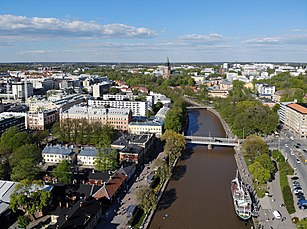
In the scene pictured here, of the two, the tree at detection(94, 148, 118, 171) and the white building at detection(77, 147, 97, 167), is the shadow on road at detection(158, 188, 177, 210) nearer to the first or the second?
the tree at detection(94, 148, 118, 171)

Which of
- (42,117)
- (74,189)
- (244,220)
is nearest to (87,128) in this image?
(42,117)

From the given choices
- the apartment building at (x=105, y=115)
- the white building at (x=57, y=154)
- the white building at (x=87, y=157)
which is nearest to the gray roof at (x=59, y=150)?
the white building at (x=57, y=154)

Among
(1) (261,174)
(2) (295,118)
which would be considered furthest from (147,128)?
(2) (295,118)

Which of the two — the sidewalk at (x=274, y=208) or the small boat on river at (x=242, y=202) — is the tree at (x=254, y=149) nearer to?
the sidewalk at (x=274, y=208)

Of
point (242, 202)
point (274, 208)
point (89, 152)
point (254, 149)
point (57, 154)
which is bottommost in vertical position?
point (274, 208)

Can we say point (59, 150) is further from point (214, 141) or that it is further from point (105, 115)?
point (214, 141)

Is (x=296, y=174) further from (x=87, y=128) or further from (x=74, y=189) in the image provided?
(x=87, y=128)

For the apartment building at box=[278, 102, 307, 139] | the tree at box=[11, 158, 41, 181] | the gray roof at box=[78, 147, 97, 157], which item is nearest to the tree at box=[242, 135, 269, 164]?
the gray roof at box=[78, 147, 97, 157]
